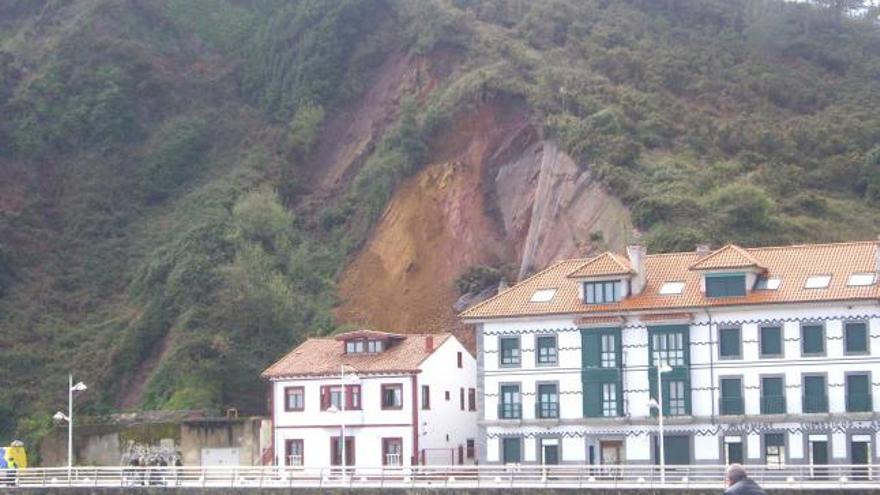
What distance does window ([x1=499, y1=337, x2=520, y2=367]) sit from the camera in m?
69.8

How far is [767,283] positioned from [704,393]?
5.39m

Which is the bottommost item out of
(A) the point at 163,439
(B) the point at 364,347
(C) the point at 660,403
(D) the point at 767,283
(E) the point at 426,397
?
(A) the point at 163,439

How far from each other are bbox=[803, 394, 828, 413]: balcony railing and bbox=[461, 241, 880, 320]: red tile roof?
3.99m

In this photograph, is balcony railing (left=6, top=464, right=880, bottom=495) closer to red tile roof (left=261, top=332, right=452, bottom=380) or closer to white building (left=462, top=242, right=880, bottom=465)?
white building (left=462, top=242, right=880, bottom=465)

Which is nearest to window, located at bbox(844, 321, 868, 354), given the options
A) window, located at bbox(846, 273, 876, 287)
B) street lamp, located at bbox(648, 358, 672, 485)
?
window, located at bbox(846, 273, 876, 287)

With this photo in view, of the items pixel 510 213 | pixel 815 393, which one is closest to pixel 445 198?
pixel 510 213

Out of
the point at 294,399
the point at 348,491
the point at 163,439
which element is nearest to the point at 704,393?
the point at 348,491

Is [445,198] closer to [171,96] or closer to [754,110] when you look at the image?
[754,110]

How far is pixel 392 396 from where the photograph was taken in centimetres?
7156

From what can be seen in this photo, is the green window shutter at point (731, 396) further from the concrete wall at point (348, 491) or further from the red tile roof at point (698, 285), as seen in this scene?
the concrete wall at point (348, 491)

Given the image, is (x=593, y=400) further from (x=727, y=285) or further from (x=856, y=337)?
(x=856, y=337)

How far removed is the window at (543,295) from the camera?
2751 inches

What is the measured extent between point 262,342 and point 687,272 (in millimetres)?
30351

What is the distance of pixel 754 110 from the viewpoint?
108m
